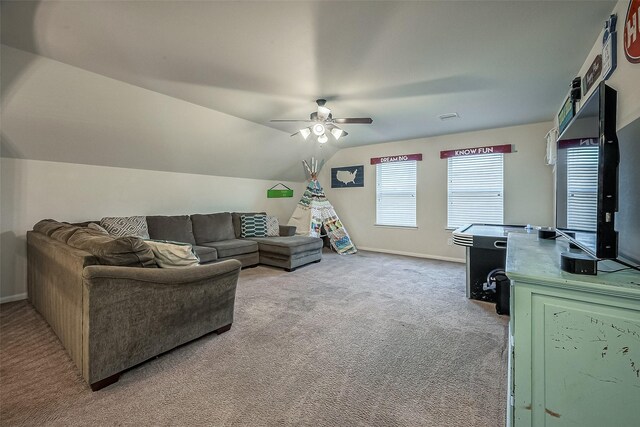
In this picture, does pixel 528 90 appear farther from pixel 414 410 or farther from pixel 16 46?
pixel 16 46

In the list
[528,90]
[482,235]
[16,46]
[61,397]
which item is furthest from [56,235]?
[528,90]

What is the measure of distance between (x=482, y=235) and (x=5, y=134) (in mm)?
5100

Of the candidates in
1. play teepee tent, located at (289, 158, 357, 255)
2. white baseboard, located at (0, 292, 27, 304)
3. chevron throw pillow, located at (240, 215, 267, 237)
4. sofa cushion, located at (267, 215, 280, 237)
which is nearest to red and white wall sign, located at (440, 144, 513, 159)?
play teepee tent, located at (289, 158, 357, 255)

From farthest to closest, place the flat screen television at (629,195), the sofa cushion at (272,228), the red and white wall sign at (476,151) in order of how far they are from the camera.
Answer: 1. the sofa cushion at (272,228)
2. the red and white wall sign at (476,151)
3. the flat screen television at (629,195)

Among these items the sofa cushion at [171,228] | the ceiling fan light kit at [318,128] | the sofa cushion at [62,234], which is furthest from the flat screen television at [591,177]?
the sofa cushion at [171,228]

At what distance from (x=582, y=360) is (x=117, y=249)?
7.74 ft

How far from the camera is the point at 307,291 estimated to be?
133 inches

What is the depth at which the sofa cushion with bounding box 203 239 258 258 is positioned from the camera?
4125mm

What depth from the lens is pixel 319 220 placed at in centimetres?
589

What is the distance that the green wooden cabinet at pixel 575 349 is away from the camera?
0.91 meters

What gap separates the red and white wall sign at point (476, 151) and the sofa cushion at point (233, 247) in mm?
3793

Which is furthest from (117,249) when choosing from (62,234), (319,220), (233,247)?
(319,220)

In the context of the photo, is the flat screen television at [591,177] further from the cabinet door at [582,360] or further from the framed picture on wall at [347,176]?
the framed picture on wall at [347,176]

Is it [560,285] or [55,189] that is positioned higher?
[55,189]
